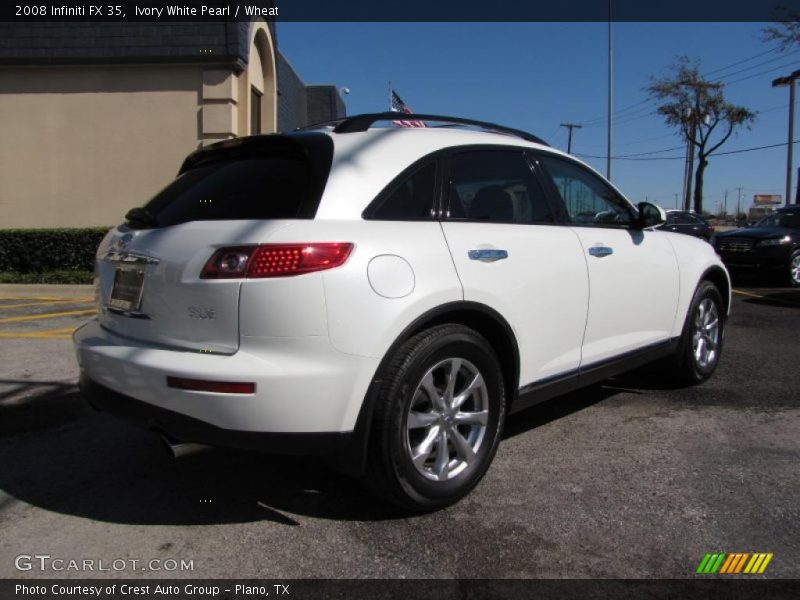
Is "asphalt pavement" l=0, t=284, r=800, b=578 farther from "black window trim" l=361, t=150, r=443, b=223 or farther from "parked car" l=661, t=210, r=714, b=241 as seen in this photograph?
"parked car" l=661, t=210, r=714, b=241

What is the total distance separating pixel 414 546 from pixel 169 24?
39.8ft

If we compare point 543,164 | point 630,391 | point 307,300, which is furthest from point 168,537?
point 630,391

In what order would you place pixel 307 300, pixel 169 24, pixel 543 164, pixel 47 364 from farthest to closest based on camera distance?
pixel 169 24 → pixel 47 364 → pixel 543 164 → pixel 307 300

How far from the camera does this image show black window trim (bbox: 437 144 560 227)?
3125 millimetres

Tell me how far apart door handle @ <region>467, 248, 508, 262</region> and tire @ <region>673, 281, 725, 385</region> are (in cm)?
230

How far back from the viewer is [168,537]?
2.78 m

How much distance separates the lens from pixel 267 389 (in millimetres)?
2455

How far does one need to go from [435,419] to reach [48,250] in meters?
11.5

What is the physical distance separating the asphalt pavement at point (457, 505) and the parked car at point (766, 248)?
934 centimetres

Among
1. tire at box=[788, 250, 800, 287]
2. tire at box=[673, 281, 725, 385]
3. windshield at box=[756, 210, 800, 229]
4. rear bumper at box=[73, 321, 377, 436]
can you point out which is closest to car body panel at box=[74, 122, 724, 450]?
rear bumper at box=[73, 321, 377, 436]

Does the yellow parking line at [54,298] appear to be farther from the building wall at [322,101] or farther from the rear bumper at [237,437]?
the building wall at [322,101]

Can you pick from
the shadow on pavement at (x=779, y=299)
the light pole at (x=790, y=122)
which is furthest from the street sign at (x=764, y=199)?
the shadow on pavement at (x=779, y=299)

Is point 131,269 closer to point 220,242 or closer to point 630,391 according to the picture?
point 220,242

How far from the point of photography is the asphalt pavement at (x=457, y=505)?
2.60 metres
